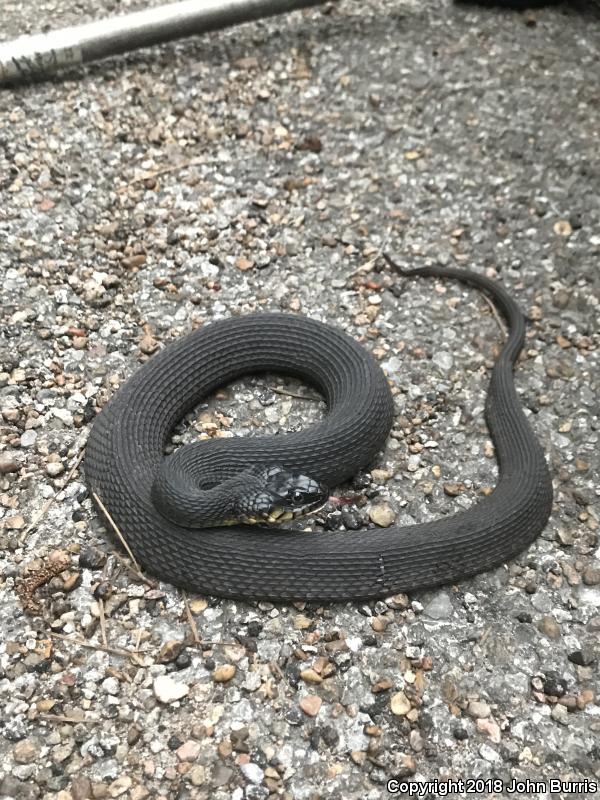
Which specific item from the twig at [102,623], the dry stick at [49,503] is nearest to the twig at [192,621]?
the twig at [102,623]

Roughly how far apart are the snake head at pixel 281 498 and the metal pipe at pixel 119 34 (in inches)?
162

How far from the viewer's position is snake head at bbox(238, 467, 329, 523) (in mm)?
3520

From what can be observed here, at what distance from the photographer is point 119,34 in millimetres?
5855

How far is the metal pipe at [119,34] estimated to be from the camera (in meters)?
5.69

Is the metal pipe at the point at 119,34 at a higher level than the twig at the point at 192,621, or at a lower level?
higher

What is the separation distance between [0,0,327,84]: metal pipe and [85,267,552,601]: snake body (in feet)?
9.43

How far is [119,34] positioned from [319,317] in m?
2.99

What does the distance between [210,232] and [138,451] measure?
2.05m

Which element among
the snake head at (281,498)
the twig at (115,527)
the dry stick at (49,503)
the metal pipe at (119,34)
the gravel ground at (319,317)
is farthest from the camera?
the metal pipe at (119,34)

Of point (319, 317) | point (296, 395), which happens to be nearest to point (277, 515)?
point (296, 395)

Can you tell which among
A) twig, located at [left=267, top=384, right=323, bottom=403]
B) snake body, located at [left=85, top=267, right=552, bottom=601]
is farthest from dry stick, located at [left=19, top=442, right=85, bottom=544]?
twig, located at [left=267, top=384, right=323, bottom=403]

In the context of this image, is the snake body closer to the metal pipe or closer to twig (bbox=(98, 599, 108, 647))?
twig (bbox=(98, 599, 108, 647))

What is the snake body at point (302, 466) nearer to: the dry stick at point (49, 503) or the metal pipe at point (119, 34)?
the dry stick at point (49, 503)

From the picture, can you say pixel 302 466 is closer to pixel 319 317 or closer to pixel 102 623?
pixel 102 623
